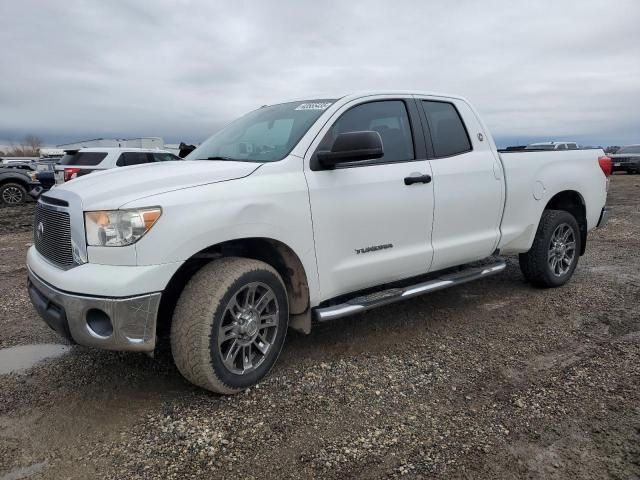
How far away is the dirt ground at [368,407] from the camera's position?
239 cm

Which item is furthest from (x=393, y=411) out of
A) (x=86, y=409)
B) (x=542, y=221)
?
(x=542, y=221)

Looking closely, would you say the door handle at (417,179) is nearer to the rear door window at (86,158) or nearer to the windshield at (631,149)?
the rear door window at (86,158)

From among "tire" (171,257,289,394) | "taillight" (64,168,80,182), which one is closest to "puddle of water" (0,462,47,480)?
"tire" (171,257,289,394)

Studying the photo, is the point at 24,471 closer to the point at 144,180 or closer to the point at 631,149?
the point at 144,180

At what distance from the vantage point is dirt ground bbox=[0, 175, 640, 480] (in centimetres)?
239

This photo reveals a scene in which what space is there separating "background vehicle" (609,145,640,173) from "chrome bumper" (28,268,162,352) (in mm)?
26741

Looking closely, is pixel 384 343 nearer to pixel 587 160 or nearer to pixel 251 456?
pixel 251 456

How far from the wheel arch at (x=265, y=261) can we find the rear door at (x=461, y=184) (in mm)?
1246

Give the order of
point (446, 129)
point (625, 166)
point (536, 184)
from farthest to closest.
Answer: point (625, 166), point (536, 184), point (446, 129)

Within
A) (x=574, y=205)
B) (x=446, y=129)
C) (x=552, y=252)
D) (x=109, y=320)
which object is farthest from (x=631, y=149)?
(x=109, y=320)

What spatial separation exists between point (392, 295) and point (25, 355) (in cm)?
283

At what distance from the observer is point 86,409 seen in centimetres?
292

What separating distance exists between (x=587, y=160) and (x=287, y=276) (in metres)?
3.77

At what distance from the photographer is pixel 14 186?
603 inches
